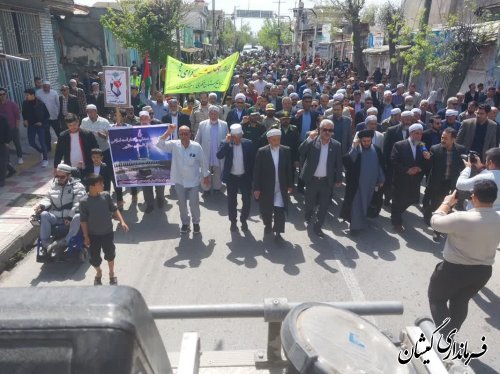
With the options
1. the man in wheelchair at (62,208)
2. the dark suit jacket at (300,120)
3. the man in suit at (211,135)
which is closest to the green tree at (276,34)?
the dark suit jacket at (300,120)

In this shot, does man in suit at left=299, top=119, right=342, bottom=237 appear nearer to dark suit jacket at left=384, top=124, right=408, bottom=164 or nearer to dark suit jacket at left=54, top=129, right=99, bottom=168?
dark suit jacket at left=384, top=124, right=408, bottom=164

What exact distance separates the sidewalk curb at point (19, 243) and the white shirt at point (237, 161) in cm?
323

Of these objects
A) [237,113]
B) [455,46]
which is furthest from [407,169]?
[455,46]

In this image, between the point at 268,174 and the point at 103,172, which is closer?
the point at 268,174

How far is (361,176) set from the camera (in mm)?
6688

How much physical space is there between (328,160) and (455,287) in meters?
3.22

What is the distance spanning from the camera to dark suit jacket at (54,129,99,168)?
22.1 feet

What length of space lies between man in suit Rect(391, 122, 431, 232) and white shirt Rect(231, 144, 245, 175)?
2428mm

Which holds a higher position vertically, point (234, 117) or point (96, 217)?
point (234, 117)

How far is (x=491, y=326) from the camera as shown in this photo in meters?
4.38

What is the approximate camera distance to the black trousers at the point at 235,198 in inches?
266

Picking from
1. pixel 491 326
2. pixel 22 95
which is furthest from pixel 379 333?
pixel 22 95

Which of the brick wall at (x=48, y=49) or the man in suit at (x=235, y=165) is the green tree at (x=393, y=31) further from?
the man in suit at (x=235, y=165)

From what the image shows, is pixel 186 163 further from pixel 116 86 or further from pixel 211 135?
pixel 116 86
